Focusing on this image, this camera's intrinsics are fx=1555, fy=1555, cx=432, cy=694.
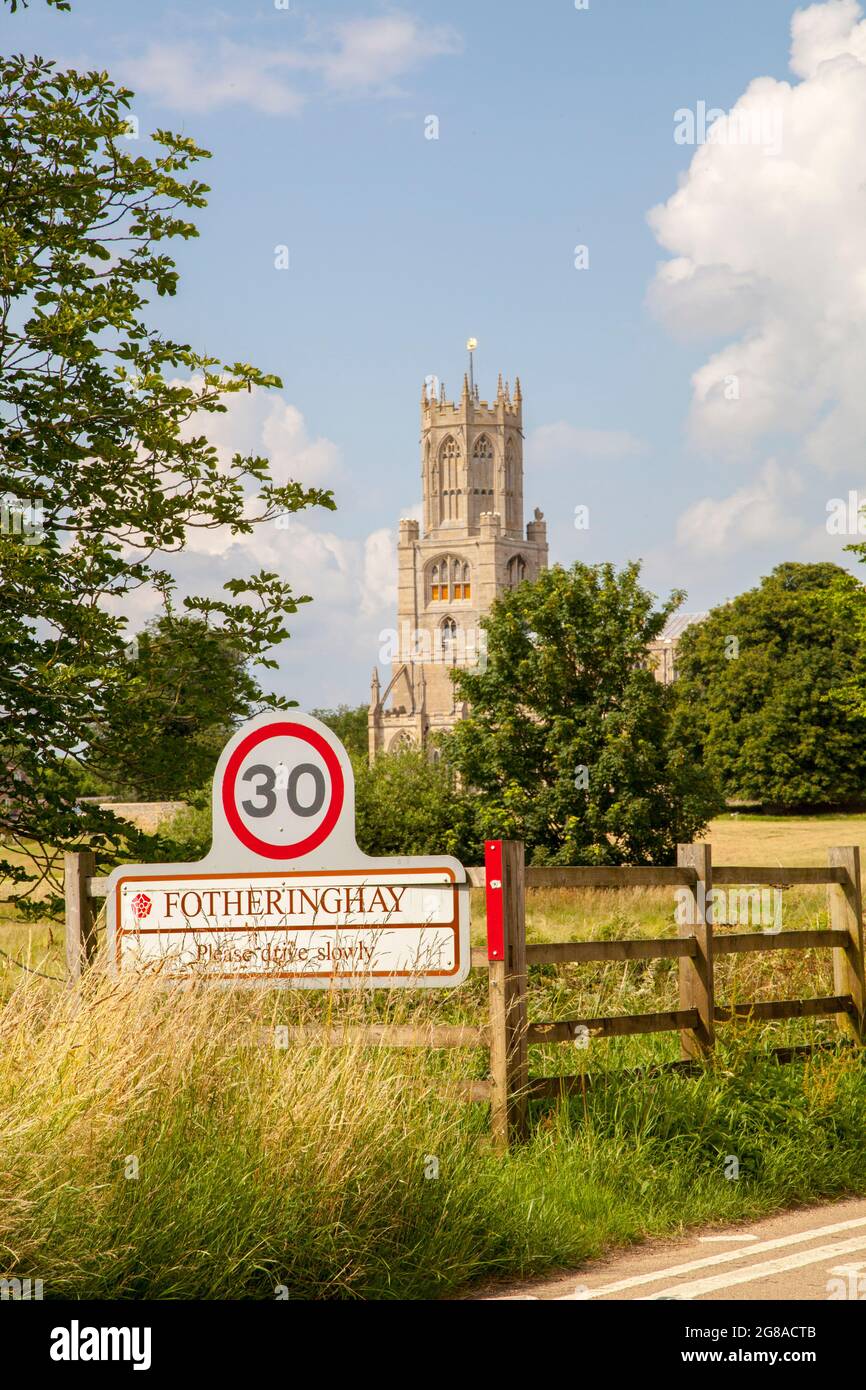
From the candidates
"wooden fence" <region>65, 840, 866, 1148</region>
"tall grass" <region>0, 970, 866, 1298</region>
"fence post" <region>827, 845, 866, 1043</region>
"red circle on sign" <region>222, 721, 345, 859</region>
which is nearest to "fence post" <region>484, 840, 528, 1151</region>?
"wooden fence" <region>65, 840, 866, 1148</region>

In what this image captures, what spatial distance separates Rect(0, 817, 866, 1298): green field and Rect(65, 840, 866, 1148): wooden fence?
134 millimetres

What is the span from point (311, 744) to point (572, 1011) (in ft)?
16.5

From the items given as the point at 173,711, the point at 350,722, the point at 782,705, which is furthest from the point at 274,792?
the point at 350,722

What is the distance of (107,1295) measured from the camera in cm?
521

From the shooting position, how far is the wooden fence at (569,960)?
727cm

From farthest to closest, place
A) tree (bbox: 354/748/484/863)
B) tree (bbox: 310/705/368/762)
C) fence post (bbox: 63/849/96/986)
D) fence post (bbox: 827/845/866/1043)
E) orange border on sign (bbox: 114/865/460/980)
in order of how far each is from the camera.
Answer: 1. tree (bbox: 310/705/368/762)
2. tree (bbox: 354/748/484/863)
3. fence post (bbox: 827/845/866/1043)
4. fence post (bbox: 63/849/96/986)
5. orange border on sign (bbox: 114/865/460/980)

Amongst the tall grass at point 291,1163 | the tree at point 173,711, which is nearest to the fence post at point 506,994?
the tall grass at point 291,1163

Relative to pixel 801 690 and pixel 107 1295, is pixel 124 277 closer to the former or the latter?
pixel 107 1295

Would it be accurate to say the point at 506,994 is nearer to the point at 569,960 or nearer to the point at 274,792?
the point at 569,960

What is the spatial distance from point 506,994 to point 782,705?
242 ft

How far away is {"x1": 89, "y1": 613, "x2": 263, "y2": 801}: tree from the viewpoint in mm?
10930

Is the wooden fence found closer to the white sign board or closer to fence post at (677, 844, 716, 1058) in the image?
fence post at (677, 844, 716, 1058)

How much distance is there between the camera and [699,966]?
8711 millimetres
